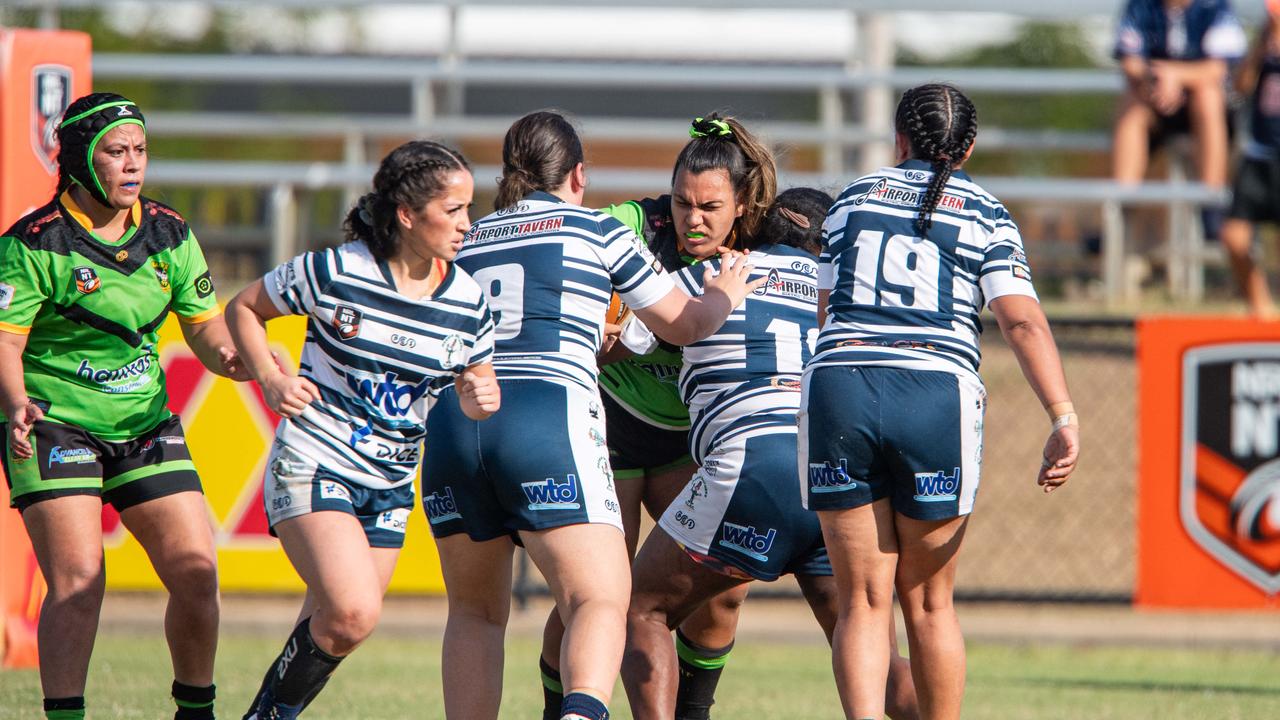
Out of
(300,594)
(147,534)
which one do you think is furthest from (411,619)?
(147,534)

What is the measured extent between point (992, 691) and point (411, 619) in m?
3.61

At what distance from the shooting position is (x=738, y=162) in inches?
195

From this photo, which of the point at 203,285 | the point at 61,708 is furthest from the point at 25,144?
the point at 61,708

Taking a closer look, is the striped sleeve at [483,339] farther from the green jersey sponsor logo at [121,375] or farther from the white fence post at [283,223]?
the white fence post at [283,223]

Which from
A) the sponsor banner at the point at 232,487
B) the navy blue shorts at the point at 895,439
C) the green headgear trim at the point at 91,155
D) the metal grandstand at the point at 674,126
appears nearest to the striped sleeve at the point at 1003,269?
the navy blue shorts at the point at 895,439

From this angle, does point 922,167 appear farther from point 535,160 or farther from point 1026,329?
point 535,160

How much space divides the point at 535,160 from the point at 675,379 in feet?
3.30

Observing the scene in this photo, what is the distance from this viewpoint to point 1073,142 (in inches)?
468

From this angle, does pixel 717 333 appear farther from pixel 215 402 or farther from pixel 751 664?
pixel 215 402

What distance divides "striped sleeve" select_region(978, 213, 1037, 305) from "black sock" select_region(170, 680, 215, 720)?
277cm

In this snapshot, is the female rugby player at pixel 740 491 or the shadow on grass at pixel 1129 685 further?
the shadow on grass at pixel 1129 685

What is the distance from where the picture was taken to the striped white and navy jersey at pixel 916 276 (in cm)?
444

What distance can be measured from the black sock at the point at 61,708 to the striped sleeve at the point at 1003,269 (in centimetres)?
306

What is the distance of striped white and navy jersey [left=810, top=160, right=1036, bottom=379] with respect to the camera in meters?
4.44
